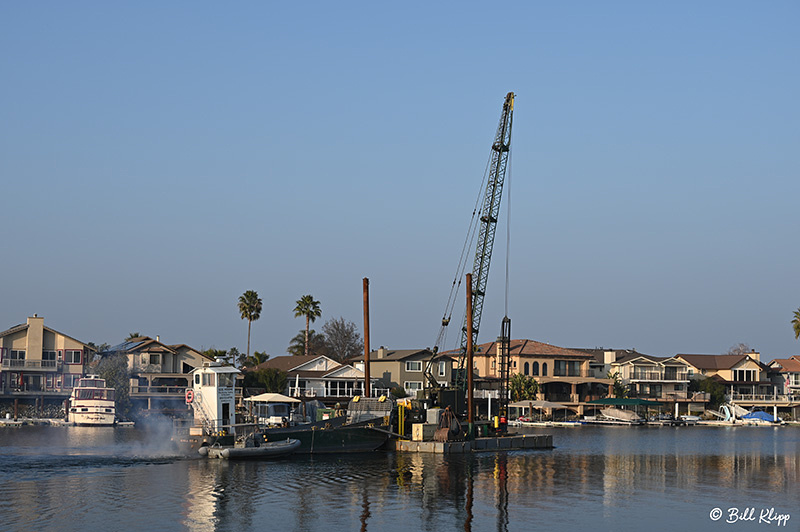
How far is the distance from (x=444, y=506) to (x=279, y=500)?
21.4ft

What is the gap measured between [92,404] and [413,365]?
3976 centimetres

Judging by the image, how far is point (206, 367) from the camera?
52.6 metres

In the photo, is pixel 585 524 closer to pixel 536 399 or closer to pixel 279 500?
pixel 279 500

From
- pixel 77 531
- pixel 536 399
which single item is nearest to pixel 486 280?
pixel 536 399

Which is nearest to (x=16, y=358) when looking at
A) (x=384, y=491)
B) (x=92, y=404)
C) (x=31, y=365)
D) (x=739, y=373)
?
(x=31, y=365)

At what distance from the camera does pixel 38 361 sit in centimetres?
10294

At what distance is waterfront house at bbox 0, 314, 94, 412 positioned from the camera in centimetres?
10162

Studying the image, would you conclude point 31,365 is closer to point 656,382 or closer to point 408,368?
point 408,368

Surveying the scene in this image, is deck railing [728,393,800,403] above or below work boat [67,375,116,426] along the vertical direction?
below

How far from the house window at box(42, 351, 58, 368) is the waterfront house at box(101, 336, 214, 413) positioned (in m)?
6.18

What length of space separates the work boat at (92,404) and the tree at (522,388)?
168 ft

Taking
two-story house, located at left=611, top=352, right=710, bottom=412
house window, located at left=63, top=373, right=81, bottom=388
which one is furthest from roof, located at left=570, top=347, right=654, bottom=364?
house window, located at left=63, top=373, right=81, bottom=388

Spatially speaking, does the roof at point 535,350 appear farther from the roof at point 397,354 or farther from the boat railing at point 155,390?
the boat railing at point 155,390

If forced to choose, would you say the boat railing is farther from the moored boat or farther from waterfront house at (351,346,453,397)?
the moored boat
